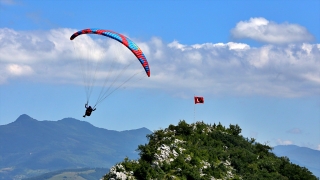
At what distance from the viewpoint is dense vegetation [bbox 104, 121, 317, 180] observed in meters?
57.2

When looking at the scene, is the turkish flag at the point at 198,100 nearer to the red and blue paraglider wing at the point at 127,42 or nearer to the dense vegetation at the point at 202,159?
the dense vegetation at the point at 202,159

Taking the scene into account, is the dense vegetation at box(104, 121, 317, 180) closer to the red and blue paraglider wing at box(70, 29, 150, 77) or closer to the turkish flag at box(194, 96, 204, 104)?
the turkish flag at box(194, 96, 204, 104)

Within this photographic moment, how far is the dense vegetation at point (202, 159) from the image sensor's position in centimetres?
5719

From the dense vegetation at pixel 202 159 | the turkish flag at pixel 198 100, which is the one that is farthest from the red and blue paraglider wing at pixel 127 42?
the turkish flag at pixel 198 100

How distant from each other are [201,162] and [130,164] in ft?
31.0

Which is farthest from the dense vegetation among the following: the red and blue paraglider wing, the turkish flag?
the red and blue paraglider wing

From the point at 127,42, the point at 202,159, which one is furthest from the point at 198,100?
the point at 202,159

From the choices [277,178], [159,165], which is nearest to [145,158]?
[159,165]

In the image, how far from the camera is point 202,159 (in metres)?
62.7

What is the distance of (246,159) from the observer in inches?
2667

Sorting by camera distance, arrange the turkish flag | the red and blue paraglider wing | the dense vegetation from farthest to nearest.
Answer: the turkish flag → the red and blue paraglider wing → the dense vegetation

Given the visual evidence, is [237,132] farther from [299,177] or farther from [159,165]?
[159,165]

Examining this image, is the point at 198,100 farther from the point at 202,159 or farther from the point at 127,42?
the point at 202,159

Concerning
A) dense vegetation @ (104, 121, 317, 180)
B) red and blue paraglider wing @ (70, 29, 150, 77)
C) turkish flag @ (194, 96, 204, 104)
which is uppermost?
red and blue paraglider wing @ (70, 29, 150, 77)
